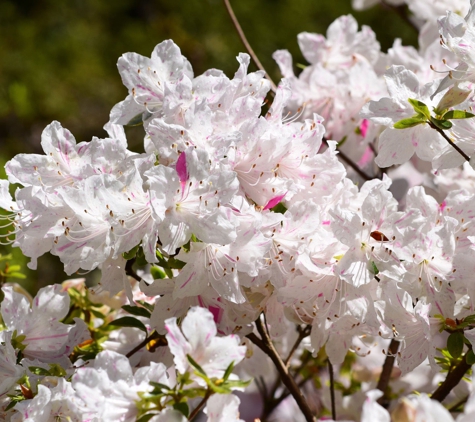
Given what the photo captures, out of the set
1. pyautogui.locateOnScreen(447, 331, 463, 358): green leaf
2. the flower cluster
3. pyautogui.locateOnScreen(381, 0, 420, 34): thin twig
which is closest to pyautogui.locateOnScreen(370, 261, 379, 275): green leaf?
the flower cluster

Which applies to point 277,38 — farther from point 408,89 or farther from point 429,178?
point 408,89

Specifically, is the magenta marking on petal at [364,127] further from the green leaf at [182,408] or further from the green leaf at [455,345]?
the green leaf at [182,408]

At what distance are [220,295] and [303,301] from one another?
101mm

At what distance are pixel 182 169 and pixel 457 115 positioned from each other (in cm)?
28

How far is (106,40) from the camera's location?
134 inches

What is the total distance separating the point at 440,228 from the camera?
2.37ft

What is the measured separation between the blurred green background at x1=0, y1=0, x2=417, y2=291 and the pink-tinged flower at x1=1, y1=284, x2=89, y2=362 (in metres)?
1.92

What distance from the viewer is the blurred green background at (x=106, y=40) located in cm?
299

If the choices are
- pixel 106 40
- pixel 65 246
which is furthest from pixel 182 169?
pixel 106 40

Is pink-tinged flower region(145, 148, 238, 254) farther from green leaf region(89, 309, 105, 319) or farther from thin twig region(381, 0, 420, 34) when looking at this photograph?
thin twig region(381, 0, 420, 34)

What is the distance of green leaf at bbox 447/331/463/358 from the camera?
2.43 ft

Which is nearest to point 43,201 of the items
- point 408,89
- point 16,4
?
point 408,89

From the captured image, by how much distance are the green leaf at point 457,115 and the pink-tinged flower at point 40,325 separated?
48 cm

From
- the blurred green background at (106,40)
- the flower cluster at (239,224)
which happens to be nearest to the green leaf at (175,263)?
the flower cluster at (239,224)
